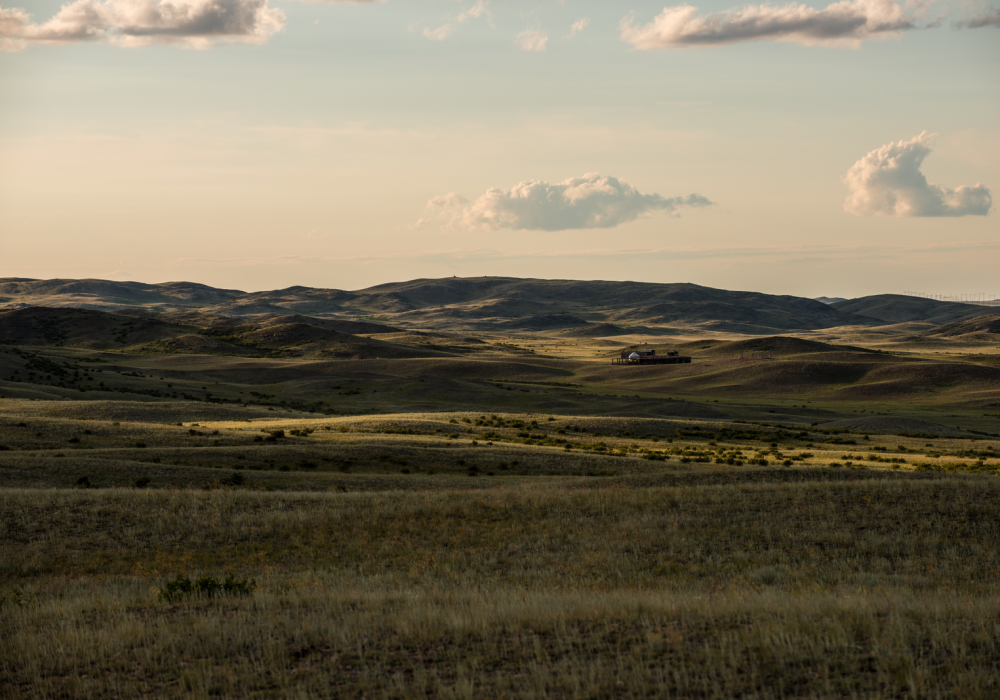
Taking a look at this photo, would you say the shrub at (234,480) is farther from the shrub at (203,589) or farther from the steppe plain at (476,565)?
the shrub at (203,589)

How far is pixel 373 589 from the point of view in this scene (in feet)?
58.3

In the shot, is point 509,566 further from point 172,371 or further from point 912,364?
point 912,364

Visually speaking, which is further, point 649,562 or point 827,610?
point 649,562

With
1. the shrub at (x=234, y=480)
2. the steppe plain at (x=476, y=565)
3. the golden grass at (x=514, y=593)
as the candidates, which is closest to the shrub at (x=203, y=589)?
the steppe plain at (x=476, y=565)

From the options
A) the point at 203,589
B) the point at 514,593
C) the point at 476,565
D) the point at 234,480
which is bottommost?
the point at 234,480

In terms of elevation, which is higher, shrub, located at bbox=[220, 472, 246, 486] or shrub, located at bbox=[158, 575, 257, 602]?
shrub, located at bbox=[158, 575, 257, 602]

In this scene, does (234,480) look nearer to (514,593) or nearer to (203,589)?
(203,589)

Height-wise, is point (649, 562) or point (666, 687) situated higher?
point (666, 687)

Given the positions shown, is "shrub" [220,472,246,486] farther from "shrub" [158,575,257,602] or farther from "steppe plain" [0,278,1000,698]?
"shrub" [158,575,257,602]

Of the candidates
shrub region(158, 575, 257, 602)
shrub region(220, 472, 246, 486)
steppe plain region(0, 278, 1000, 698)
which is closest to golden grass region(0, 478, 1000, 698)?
steppe plain region(0, 278, 1000, 698)

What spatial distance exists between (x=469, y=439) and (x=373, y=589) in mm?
36203

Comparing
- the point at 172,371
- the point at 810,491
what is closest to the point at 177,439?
the point at 810,491

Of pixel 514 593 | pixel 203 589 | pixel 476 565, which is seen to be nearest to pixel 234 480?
pixel 476 565

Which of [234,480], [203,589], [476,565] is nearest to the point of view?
[203,589]
